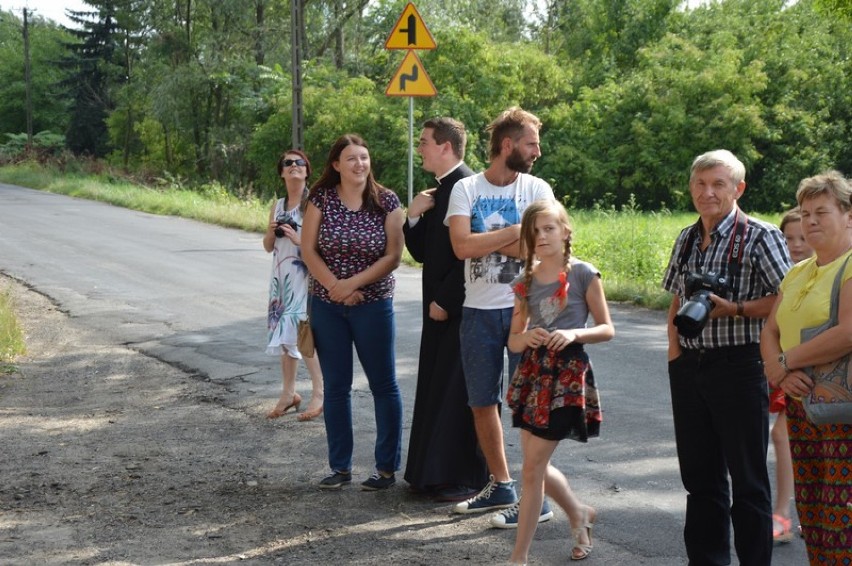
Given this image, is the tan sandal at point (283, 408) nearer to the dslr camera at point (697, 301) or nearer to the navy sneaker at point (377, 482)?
the navy sneaker at point (377, 482)

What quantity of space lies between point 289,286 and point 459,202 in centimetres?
298

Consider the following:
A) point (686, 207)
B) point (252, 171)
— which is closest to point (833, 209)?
point (686, 207)

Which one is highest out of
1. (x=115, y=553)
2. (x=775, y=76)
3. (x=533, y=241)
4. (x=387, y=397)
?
(x=775, y=76)

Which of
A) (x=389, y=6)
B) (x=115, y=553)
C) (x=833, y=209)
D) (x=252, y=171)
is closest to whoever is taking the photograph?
(x=833, y=209)

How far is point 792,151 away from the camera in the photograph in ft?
117

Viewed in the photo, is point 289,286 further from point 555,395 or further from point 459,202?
point 555,395

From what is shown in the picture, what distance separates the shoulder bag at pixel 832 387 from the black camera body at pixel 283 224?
4.75 metres

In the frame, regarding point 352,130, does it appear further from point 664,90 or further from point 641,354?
point 641,354

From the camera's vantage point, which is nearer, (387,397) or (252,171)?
(387,397)

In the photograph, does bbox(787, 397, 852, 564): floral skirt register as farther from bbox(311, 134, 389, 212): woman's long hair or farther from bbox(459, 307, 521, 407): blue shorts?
bbox(311, 134, 389, 212): woman's long hair

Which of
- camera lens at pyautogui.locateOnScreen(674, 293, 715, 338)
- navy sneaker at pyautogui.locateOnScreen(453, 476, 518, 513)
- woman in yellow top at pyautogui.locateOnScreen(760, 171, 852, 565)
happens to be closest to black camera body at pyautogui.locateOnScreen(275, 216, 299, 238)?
navy sneaker at pyautogui.locateOnScreen(453, 476, 518, 513)

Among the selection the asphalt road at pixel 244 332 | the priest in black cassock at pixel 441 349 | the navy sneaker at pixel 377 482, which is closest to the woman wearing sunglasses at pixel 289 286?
the asphalt road at pixel 244 332

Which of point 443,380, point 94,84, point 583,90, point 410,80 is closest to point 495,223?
point 443,380

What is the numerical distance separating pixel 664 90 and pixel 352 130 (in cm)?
1008
